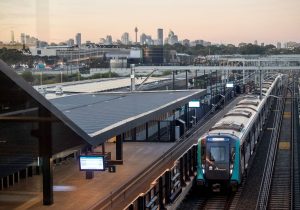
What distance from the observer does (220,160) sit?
1467 centimetres

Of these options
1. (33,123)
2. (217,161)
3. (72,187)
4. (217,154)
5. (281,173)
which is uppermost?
(33,123)

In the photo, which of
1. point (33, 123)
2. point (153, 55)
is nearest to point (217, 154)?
point (33, 123)

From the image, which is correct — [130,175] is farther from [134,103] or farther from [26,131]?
[26,131]

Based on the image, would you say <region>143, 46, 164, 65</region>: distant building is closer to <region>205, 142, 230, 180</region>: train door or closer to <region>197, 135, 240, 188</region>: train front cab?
<region>197, 135, 240, 188</region>: train front cab

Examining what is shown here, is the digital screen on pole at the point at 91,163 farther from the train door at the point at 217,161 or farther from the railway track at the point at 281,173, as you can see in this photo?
the railway track at the point at 281,173

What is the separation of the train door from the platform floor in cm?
274

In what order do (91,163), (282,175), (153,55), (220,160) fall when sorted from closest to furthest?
(91,163) < (220,160) < (282,175) < (153,55)

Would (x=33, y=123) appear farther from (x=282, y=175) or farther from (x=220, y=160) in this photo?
(x=282, y=175)

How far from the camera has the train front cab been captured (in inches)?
577

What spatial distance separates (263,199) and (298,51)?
147 ft

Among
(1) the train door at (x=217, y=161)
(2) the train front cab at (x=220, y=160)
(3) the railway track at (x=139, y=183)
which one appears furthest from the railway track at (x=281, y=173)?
(3) the railway track at (x=139, y=183)

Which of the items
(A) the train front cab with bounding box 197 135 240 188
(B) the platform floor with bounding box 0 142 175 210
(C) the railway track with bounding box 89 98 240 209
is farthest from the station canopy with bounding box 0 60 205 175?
(A) the train front cab with bounding box 197 135 240 188

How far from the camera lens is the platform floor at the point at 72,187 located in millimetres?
13086

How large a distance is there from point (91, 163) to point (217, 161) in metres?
3.52
